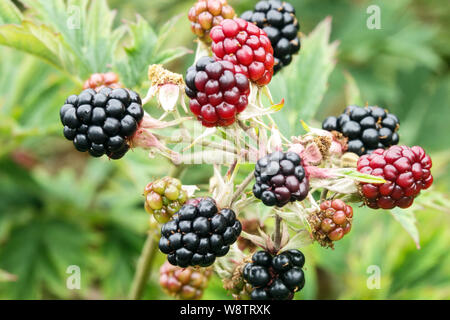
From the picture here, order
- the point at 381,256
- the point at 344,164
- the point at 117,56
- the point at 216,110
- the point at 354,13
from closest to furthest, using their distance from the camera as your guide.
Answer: the point at 216,110
the point at 344,164
the point at 117,56
the point at 381,256
the point at 354,13

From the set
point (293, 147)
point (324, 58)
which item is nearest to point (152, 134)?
point (293, 147)

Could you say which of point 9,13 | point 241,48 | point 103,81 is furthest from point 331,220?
point 9,13

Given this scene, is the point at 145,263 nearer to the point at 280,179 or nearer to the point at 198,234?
the point at 198,234

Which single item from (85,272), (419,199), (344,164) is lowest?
(85,272)

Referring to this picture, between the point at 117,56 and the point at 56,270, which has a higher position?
the point at 117,56
